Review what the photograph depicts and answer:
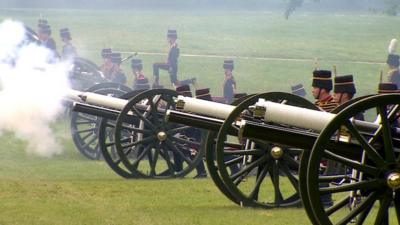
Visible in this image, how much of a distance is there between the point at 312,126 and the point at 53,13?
38.4 m

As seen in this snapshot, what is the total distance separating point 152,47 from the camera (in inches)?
1494

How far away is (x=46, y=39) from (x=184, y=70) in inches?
286

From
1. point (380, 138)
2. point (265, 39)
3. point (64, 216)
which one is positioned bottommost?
point (64, 216)

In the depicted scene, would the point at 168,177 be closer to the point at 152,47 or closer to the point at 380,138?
the point at 380,138

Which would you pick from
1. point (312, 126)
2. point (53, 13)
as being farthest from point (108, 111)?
point (53, 13)

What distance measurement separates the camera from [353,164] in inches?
334

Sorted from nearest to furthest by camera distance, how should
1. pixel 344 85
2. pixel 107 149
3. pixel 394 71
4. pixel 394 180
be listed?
pixel 394 180 < pixel 344 85 < pixel 107 149 < pixel 394 71

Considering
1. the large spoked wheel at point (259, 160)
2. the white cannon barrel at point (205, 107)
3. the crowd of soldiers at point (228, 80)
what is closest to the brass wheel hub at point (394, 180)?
the crowd of soldiers at point (228, 80)

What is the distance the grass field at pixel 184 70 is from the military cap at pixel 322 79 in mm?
1484

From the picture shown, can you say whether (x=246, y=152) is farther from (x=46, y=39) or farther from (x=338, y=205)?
(x=46, y=39)

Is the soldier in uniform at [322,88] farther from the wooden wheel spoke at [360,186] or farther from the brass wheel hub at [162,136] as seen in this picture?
the wooden wheel spoke at [360,186]

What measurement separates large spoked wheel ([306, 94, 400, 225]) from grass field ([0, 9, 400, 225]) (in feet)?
7.99

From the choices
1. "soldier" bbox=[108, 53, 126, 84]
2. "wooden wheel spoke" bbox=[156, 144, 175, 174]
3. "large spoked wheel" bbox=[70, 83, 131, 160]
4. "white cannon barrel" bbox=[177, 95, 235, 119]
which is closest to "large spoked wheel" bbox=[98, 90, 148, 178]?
"wooden wheel spoke" bbox=[156, 144, 175, 174]

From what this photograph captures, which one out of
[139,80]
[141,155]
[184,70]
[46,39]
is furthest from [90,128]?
[184,70]
